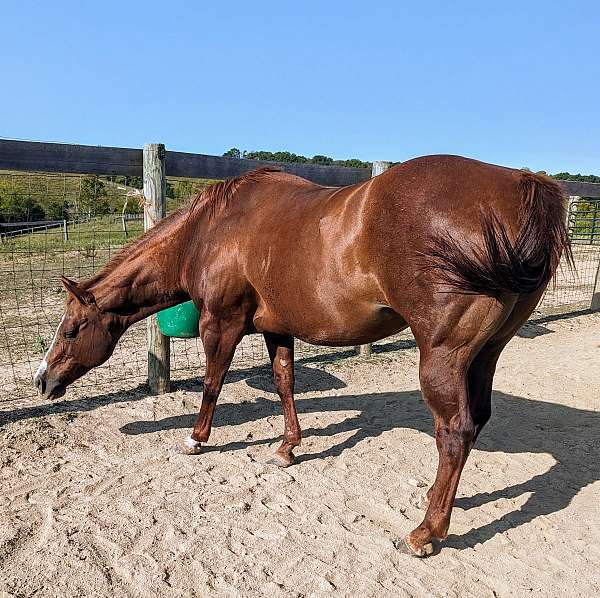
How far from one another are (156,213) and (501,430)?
342 cm

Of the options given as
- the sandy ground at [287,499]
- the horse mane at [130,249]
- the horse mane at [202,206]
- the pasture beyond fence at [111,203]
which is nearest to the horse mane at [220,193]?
the horse mane at [202,206]

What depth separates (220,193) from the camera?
3.86m

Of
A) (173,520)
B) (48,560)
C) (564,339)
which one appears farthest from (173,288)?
(564,339)

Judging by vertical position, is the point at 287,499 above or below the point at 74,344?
below

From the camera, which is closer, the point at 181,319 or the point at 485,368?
the point at 485,368

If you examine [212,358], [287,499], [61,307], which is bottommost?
[287,499]

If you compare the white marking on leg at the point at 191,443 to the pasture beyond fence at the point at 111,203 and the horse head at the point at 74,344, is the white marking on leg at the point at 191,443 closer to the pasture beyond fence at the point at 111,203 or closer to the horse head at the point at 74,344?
the horse head at the point at 74,344

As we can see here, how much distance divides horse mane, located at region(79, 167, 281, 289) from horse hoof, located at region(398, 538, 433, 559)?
2393 mm

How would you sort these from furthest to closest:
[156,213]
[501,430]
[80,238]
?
[80,238] < [156,213] < [501,430]

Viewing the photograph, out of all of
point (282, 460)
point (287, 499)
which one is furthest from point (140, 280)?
point (287, 499)

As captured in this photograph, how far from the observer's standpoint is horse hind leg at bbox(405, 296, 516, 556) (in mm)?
2455

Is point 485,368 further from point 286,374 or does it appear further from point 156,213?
point 156,213

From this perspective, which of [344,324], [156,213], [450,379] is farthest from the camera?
[156,213]

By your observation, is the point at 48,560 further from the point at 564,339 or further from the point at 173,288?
the point at 564,339
